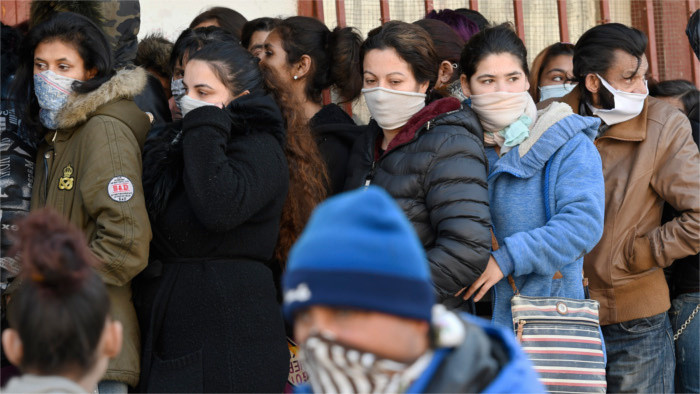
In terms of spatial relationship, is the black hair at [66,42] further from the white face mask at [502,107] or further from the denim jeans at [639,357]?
the denim jeans at [639,357]

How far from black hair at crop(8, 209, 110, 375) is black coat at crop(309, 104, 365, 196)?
6.86ft

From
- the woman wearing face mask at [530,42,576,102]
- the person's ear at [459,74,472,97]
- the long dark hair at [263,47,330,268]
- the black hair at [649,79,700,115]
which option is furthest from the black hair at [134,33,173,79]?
the black hair at [649,79,700,115]

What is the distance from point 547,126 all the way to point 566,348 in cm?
97

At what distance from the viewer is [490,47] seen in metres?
3.77

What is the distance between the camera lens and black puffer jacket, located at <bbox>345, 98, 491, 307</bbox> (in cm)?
323

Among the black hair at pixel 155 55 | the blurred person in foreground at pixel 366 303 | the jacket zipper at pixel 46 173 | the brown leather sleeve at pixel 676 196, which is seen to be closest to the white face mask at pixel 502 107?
the brown leather sleeve at pixel 676 196

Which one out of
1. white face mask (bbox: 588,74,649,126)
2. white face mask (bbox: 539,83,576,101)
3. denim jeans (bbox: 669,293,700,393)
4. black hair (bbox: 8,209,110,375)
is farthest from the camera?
white face mask (bbox: 539,83,576,101)

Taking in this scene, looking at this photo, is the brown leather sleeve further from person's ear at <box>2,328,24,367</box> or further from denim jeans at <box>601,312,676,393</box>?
person's ear at <box>2,328,24,367</box>

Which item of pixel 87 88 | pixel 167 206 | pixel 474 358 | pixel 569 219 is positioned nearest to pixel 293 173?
pixel 167 206

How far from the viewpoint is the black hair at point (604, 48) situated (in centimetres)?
404

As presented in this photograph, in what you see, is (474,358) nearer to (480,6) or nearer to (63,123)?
(63,123)

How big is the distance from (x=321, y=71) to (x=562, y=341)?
186 cm

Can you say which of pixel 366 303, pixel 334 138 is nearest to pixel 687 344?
pixel 334 138

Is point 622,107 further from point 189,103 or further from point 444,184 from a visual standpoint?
point 189,103
